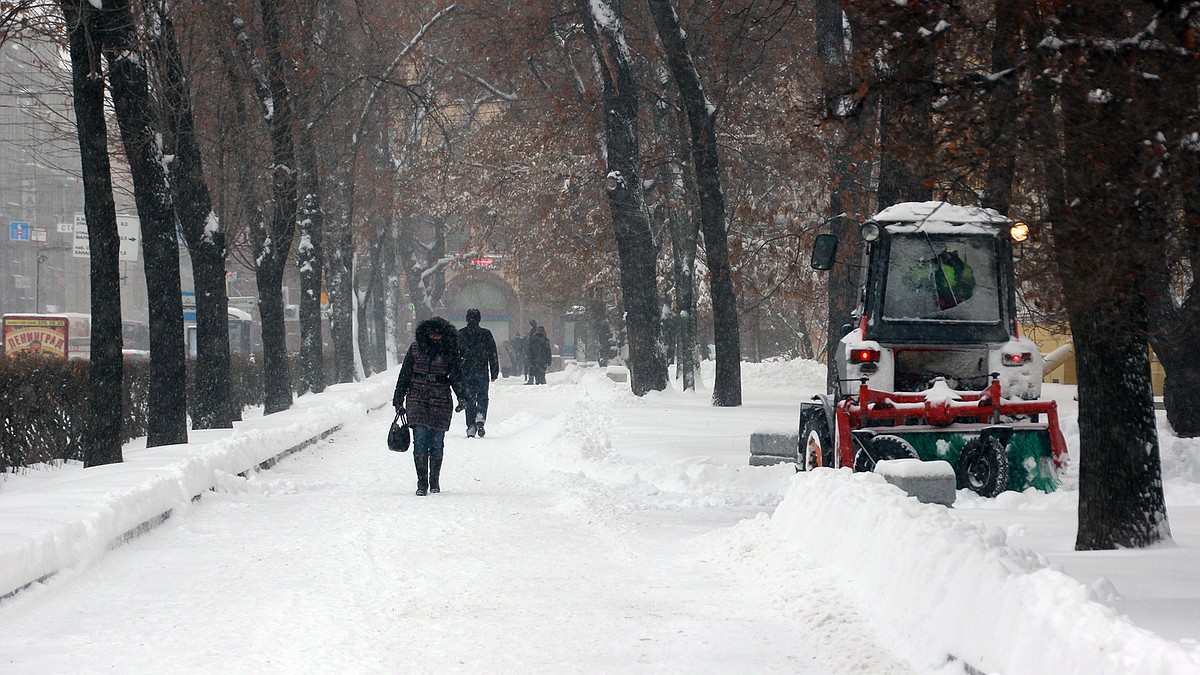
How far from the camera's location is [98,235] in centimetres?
1551

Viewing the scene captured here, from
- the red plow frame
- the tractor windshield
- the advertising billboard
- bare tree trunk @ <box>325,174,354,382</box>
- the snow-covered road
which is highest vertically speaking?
bare tree trunk @ <box>325,174,354,382</box>

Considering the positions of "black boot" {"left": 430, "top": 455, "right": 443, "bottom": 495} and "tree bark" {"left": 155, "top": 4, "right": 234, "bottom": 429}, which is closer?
"black boot" {"left": 430, "top": 455, "right": 443, "bottom": 495}

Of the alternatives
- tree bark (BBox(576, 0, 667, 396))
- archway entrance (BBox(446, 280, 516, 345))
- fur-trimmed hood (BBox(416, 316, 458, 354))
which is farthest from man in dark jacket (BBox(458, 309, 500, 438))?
archway entrance (BBox(446, 280, 516, 345))

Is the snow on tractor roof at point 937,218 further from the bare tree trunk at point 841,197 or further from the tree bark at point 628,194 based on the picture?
the tree bark at point 628,194

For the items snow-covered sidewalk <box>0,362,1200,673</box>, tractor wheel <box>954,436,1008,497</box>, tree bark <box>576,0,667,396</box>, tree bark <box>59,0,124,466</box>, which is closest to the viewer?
snow-covered sidewalk <box>0,362,1200,673</box>

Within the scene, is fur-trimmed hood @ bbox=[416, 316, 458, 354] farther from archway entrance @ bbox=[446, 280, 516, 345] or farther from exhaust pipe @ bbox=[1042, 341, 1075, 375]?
archway entrance @ bbox=[446, 280, 516, 345]

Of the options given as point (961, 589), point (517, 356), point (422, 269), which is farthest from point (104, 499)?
point (517, 356)

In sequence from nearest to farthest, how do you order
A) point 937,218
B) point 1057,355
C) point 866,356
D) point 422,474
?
1. point 866,356
2. point 937,218
3. point 422,474
4. point 1057,355

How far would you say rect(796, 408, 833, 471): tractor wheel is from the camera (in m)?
13.9

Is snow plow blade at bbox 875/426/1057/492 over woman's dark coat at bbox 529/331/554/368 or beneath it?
beneath

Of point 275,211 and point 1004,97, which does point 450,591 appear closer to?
point 1004,97

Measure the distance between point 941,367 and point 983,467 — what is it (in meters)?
1.44

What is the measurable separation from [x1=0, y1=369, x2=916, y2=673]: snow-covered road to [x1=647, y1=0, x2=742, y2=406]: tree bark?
9.47 m

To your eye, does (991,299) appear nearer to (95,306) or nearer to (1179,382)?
(1179,382)
